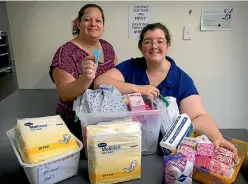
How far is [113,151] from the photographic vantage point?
2.31 feet

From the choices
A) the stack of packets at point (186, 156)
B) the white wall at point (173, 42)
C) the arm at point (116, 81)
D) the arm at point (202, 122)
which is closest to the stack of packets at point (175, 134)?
the stack of packets at point (186, 156)

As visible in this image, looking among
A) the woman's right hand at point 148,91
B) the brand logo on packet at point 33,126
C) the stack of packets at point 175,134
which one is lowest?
the stack of packets at point 175,134

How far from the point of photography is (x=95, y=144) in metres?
0.69

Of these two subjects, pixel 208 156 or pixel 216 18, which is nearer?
pixel 208 156

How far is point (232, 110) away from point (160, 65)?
128cm

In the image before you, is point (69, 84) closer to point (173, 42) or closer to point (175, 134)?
point (175, 134)

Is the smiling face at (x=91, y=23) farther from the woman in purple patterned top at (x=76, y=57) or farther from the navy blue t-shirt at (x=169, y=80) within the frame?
the navy blue t-shirt at (x=169, y=80)

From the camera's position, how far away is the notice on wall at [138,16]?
1868 mm

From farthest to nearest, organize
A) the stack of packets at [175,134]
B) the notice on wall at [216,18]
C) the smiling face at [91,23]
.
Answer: the notice on wall at [216,18]
the smiling face at [91,23]
the stack of packets at [175,134]

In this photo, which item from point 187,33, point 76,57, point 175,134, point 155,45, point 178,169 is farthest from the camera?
point 187,33

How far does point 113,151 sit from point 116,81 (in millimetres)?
528

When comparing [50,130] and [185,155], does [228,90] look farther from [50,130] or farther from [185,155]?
[50,130]

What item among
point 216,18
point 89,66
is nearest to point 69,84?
point 89,66

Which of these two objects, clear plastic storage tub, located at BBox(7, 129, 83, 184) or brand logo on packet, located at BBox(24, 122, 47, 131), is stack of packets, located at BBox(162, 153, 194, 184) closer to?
clear plastic storage tub, located at BBox(7, 129, 83, 184)
